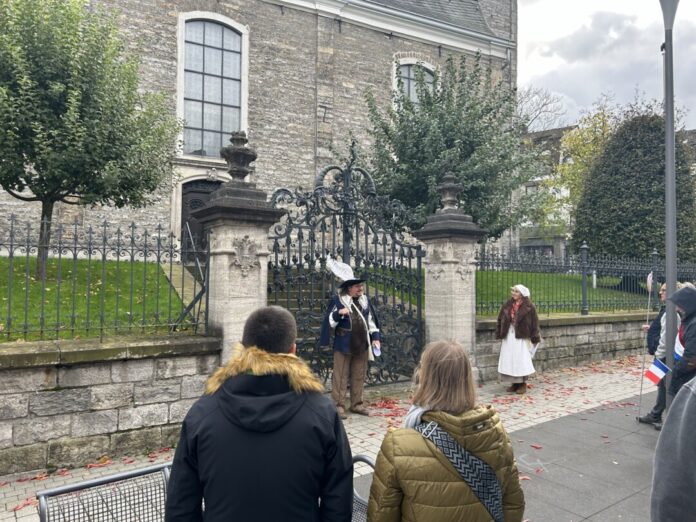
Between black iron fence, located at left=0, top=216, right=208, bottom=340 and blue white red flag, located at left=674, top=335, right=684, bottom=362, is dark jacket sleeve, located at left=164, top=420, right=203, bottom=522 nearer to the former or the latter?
black iron fence, located at left=0, top=216, right=208, bottom=340

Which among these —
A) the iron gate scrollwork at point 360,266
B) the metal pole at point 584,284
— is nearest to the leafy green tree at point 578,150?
the metal pole at point 584,284

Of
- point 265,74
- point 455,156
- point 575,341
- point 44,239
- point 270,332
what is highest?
point 265,74

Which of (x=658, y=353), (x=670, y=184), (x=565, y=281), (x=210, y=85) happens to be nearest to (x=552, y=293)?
(x=565, y=281)

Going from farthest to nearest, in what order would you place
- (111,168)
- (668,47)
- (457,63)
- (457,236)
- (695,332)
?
(457,63)
(111,168)
(457,236)
(668,47)
(695,332)

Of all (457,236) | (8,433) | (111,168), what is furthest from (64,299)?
(457,236)

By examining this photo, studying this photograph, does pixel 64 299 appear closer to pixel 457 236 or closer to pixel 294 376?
pixel 457 236

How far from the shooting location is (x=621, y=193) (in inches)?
676

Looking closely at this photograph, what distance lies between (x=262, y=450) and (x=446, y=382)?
0.84m

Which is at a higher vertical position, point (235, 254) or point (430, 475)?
point (235, 254)

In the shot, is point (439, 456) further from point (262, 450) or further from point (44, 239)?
point (44, 239)

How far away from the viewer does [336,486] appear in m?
2.02

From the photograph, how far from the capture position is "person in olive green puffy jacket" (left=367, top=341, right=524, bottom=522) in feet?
6.70

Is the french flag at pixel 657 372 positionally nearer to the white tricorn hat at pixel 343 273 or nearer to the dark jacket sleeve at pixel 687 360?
the dark jacket sleeve at pixel 687 360

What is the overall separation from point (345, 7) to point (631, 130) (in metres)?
11.1
